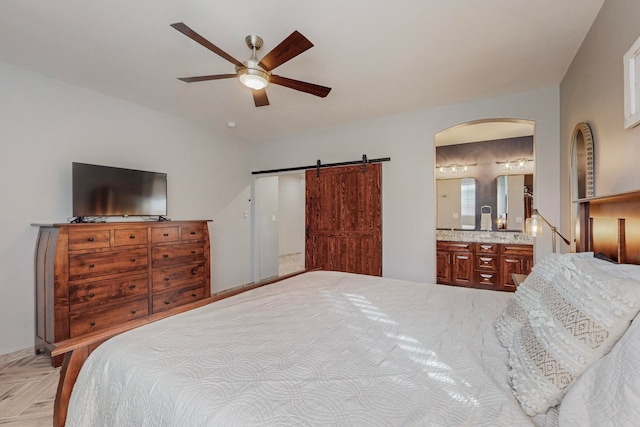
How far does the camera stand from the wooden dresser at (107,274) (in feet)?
8.23

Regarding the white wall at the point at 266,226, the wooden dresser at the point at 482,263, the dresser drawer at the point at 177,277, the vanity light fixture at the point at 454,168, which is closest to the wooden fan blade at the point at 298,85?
the dresser drawer at the point at 177,277

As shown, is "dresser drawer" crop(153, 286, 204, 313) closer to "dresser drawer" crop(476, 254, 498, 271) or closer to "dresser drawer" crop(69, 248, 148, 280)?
"dresser drawer" crop(69, 248, 148, 280)

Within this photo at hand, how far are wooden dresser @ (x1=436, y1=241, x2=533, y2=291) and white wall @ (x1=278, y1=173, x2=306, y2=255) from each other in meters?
4.15

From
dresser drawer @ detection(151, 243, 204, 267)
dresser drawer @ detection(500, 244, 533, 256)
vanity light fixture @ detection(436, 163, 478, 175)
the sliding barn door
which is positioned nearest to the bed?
dresser drawer @ detection(151, 243, 204, 267)

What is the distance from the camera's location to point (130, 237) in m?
3.02

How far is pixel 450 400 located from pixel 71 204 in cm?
388

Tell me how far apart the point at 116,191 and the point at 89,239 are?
0.69 meters

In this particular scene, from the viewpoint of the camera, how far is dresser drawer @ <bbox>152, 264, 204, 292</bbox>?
3266 mm

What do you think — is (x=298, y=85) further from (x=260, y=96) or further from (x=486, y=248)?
(x=486, y=248)

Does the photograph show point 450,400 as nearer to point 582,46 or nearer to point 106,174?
point 582,46

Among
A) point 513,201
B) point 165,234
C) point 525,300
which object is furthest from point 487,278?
point 165,234

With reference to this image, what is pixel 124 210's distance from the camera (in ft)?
10.6

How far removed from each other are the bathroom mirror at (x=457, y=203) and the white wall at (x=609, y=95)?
9.06ft

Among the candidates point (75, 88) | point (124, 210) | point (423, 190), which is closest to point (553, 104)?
point (423, 190)
